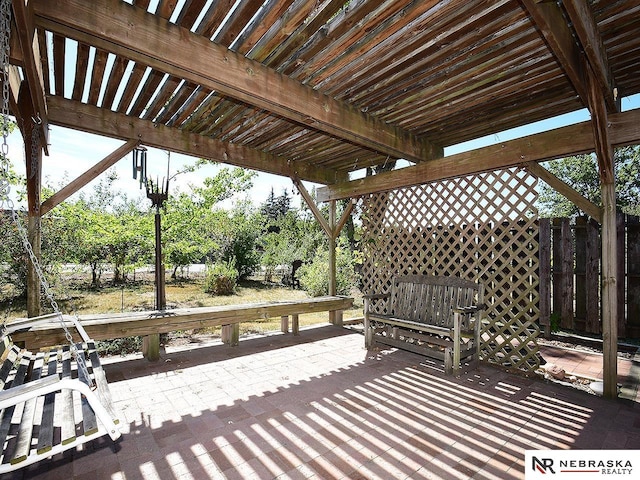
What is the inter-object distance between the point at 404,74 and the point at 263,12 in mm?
1160

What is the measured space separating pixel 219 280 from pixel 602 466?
791 centimetres

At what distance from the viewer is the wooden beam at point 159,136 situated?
2.94 meters

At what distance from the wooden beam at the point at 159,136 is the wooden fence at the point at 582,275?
12.6 feet

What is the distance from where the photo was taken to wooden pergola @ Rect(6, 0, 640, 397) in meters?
1.82

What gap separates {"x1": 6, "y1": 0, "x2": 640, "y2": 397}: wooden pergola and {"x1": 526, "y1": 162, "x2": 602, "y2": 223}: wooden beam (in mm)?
17

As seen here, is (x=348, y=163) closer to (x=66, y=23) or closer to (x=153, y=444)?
(x=66, y=23)

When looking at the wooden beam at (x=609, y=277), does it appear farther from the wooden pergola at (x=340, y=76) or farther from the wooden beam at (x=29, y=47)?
the wooden beam at (x=29, y=47)

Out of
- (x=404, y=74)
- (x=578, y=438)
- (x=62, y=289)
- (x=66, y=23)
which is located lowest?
(x=578, y=438)

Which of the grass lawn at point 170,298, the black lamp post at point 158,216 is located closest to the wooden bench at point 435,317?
the grass lawn at point 170,298

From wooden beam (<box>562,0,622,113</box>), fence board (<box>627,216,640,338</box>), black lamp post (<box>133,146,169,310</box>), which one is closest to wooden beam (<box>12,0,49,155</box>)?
black lamp post (<box>133,146,169,310</box>)

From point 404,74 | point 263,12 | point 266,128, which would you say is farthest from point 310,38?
point 266,128

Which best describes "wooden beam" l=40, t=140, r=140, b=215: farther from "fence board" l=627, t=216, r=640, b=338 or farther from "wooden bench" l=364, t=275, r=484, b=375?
"fence board" l=627, t=216, r=640, b=338

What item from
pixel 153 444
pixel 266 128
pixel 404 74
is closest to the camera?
pixel 153 444

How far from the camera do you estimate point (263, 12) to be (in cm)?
190
